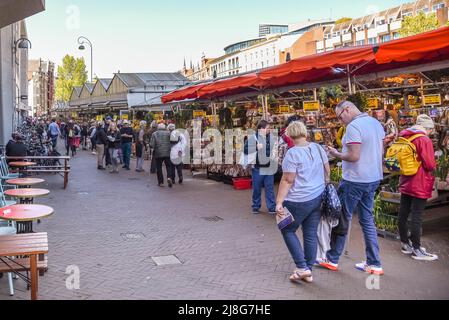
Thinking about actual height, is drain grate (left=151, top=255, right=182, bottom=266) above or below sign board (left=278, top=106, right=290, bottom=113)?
below

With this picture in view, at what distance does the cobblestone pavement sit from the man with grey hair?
0.33 metres

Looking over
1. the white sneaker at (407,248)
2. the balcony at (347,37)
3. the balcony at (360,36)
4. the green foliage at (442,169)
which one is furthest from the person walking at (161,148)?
the balcony at (347,37)

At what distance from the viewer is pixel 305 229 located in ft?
15.3

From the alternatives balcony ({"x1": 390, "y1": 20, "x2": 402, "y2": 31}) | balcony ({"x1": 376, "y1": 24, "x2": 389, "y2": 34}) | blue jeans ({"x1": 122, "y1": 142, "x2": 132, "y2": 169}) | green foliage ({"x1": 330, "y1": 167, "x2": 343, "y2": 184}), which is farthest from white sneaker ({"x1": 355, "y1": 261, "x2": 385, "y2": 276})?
balcony ({"x1": 376, "y1": 24, "x2": 389, "y2": 34})

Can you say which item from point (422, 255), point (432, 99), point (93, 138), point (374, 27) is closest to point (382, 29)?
point (374, 27)

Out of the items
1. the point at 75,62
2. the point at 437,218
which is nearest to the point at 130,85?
the point at 437,218

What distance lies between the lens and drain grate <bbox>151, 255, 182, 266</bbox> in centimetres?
546

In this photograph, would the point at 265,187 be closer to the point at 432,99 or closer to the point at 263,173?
the point at 263,173

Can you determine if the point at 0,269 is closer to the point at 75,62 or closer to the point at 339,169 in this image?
Result: the point at 339,169

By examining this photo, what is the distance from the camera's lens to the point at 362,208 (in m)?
4.91

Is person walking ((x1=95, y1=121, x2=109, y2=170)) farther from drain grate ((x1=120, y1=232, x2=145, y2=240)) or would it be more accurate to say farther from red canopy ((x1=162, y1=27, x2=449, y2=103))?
drain grate ((x1=120, y1=232, x2=145, y2=240))

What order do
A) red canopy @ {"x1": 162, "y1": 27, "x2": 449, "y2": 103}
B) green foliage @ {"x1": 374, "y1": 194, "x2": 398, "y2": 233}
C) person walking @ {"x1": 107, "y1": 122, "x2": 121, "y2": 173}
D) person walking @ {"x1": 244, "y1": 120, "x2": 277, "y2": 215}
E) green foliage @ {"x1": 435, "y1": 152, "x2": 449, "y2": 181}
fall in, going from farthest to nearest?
1. person walking @ {"x1": 107, "y1": 122, "x2": 121, "y2": 173}
2. person walking @ {"x1": 244, "y1": 120, "x2": 277, "y2": 215}
3. green foliage @ {"x1": 435, "y1": 152, "x2": 449, "y2": 181}
4. green foliage @ {"x1": 374, "y1": 194, "x2": 398, "y2": 233}
5. red canopy @ {"x1": 162, "y1": 27, "x2": 449, "y2": 103}

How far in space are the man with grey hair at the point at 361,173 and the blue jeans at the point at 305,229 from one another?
1.48ft

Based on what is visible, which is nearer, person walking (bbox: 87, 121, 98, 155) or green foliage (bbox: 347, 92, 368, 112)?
green foliage (bbox: 347, 92, 368, 112)
